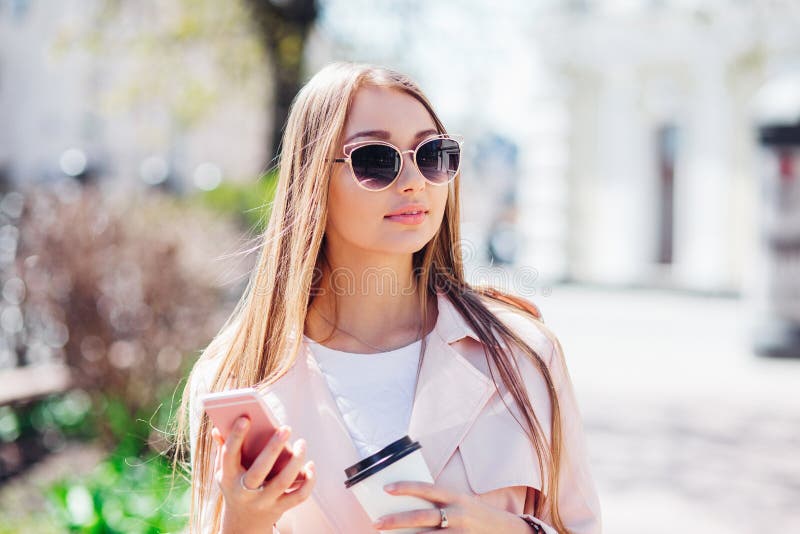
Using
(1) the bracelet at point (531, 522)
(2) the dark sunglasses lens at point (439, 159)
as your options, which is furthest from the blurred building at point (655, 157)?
(1) the bracelet at point (531, 522)

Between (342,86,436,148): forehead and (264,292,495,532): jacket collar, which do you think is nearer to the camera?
(264,292,495,532): jacket collar

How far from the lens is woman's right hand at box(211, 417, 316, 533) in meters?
1.45

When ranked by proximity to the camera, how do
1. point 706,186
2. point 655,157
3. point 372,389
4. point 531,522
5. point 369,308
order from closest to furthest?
A: point 531,522 < point 372,389 < point 369,308 < point 706,186 < point 655,157

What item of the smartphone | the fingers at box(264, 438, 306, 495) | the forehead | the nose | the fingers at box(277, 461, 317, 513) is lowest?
the fingers at box(277, 461, 317, 513)

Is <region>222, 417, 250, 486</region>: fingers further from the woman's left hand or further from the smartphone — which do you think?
the woman's left hand

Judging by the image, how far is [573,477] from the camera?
185 centimetres

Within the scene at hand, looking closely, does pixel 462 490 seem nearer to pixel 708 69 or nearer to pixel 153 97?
pixel 153 97

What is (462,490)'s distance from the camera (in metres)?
1.74

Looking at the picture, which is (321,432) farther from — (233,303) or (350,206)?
(233,303)

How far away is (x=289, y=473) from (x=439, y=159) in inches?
30.5

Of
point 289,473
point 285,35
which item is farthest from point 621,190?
point 289,473

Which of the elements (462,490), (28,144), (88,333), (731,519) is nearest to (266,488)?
(462,490)

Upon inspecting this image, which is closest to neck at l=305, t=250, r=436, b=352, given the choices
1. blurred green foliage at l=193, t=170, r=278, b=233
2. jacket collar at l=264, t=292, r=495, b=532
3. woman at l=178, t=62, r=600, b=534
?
woman at l=178, t=62, r=600, b=534

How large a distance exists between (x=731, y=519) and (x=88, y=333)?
169 inches
